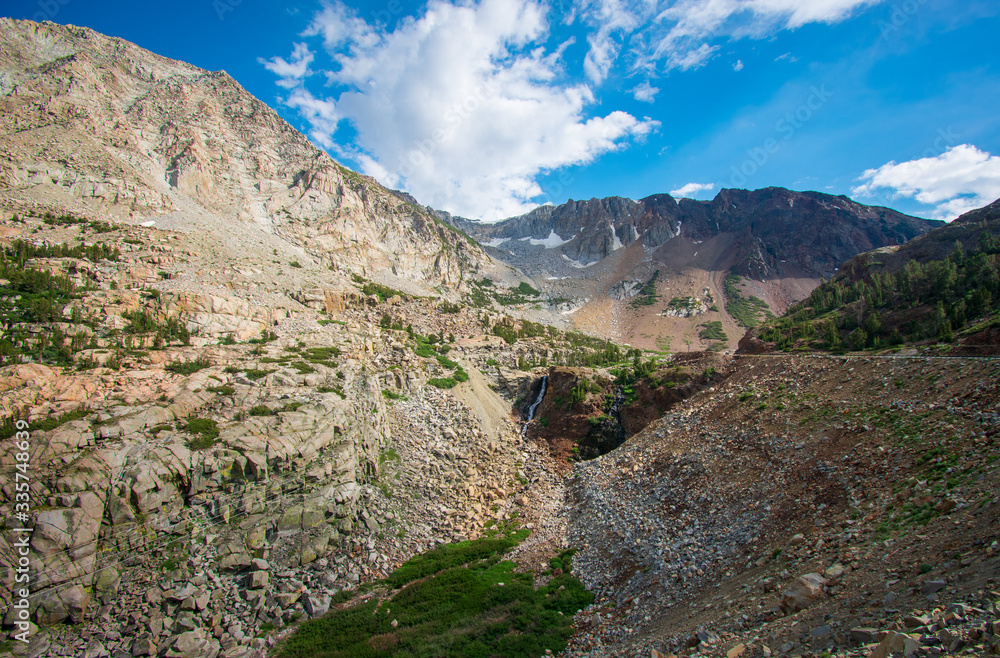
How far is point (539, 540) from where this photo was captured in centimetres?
2120

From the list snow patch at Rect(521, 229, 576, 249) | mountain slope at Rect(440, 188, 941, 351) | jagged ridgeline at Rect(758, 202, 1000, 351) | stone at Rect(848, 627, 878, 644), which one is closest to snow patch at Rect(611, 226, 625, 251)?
mountain slope at Rect(440, 188, 941, 351)

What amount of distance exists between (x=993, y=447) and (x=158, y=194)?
259ft

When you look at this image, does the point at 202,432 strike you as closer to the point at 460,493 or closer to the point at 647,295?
the point at 460,493

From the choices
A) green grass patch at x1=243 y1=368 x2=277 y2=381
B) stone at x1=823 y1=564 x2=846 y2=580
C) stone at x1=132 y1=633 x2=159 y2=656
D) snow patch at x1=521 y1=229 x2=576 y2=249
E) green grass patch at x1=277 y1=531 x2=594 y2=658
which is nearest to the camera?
stone at x1=823 y1=564 x2=846 y2=580

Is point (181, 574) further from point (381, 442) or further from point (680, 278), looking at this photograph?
point (680, 278)

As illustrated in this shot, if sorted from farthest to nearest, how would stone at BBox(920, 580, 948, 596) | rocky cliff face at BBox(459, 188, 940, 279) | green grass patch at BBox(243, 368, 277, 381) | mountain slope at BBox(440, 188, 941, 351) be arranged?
rocky cliff face at BBox(459, 188, 940, 279)
mountain slope at BBox(440, 188, 941, 351)
green grass patch at BBox(243, 368, 277, 381)
stone at BBox(920, 580, 948, 596)

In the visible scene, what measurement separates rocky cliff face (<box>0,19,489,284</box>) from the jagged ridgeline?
72.2m

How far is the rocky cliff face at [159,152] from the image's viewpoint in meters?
46.2

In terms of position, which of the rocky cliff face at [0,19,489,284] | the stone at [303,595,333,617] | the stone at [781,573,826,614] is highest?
the rocky cliff face at [0,19,489,284]

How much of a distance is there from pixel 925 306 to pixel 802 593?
1414 inches

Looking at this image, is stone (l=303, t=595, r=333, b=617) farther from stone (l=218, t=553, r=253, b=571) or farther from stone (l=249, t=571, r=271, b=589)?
stone (l=218, t=553, r=253, b=571)

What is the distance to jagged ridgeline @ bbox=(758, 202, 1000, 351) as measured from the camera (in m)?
25.0

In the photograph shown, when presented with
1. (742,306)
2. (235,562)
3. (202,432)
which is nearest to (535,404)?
(235,562)

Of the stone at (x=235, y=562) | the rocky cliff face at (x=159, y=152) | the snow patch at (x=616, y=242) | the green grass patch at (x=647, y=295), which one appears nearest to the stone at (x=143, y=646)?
the stone at (x=235, y=562)
